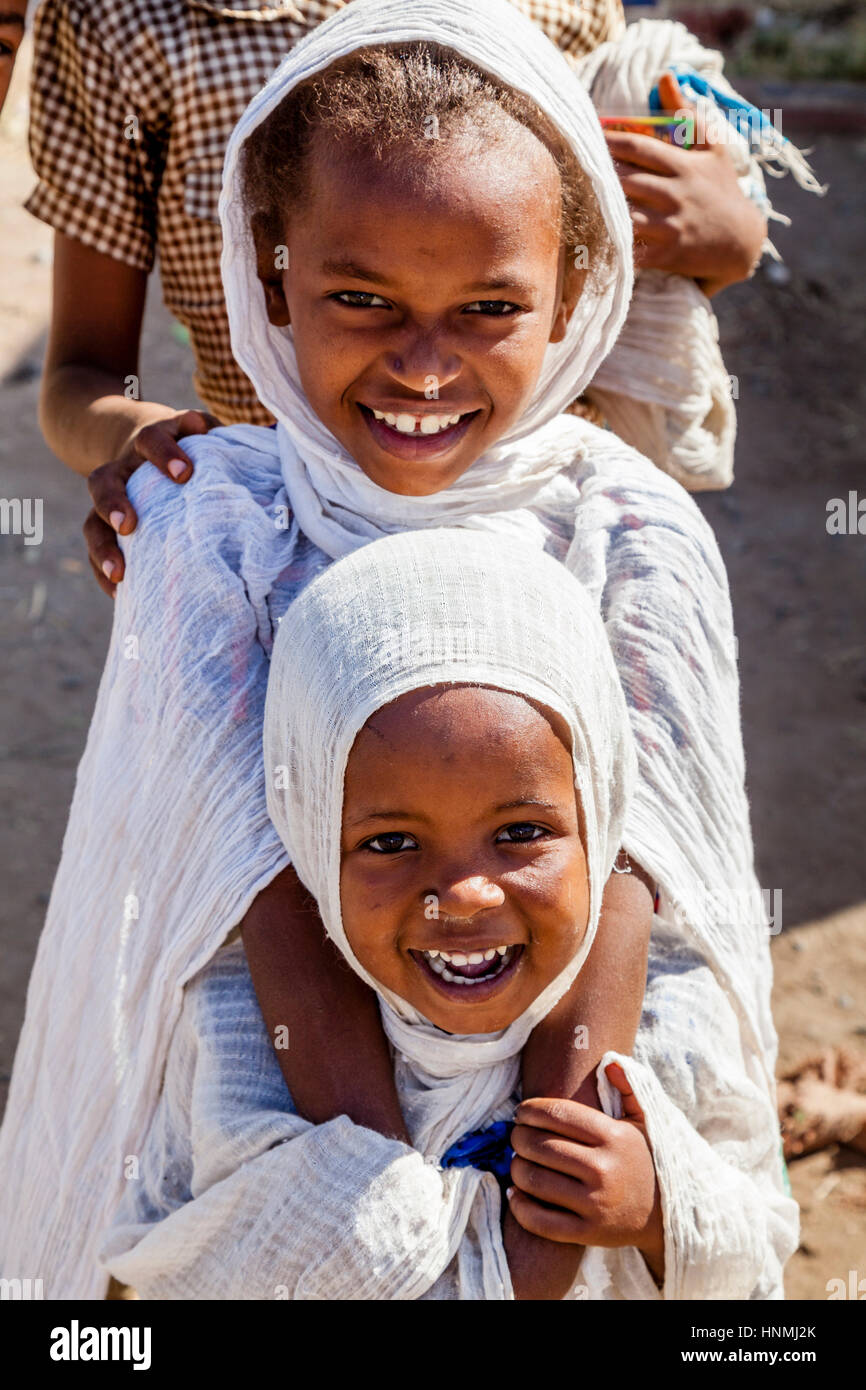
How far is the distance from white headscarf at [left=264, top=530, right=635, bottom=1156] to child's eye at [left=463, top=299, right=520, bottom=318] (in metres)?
0.29

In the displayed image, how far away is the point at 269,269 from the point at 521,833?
885 mm

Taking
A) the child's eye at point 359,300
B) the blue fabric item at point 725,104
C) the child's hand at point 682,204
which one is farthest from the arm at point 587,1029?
the blue fabric item at point 725,104

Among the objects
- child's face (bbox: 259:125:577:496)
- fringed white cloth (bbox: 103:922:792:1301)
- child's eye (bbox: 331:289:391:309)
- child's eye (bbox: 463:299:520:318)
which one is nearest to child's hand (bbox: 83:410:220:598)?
child's face (bbox: 259:125:577:496)

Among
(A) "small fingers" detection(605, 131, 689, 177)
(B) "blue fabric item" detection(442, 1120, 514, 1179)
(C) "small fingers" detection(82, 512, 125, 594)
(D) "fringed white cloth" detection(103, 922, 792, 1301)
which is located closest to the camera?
(D) "fringed white cloth" detection(103, 922, 792, 1301)

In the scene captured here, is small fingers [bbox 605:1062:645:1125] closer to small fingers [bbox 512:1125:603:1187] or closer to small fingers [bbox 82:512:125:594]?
small fingers [bbox 512:1125:603:1187]

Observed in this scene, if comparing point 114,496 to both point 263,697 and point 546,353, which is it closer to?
point 263,697

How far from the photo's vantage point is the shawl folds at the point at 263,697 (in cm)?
194

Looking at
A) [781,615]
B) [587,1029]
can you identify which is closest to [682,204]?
[587,1029]

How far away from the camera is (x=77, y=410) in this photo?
8.73 feet

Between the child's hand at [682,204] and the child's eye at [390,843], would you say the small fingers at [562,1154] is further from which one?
the child's hand at [682,204]

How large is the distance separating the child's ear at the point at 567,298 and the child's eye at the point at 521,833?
2.39ft

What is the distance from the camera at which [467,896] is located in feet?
A: 5.37

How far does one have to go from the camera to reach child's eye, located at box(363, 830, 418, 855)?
5.65 ft
